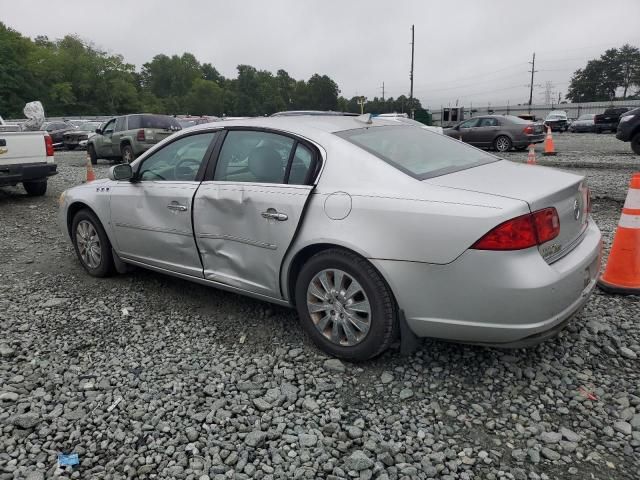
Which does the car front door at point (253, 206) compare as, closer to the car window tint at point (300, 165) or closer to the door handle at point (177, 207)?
the car window tint at point (300, 165)

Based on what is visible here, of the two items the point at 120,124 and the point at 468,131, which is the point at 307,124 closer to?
the point at 120,124

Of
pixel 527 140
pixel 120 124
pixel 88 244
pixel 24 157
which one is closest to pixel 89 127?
pixel 120 124

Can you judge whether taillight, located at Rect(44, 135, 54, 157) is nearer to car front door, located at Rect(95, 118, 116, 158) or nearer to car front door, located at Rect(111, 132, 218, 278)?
car front door, located at Rect(111, 132, 218, 278)

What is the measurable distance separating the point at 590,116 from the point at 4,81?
65.2 m

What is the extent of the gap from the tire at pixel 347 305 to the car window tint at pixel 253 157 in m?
0.69

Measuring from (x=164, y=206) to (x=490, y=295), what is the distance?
2618mm

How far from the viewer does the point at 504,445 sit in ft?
8.10

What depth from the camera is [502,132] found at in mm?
17531

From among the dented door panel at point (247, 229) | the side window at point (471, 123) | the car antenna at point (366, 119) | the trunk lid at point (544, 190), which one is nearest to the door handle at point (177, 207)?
the dented door panel at point (247, 229)

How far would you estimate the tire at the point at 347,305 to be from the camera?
295 centimetres

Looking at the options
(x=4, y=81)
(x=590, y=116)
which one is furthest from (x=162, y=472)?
(x=4, y=81)

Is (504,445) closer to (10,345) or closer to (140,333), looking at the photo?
(140,333)

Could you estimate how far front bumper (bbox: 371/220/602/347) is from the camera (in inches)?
103

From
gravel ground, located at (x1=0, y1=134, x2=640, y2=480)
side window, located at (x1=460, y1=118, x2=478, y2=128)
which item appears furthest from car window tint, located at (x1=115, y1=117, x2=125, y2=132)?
gravel ground, located at (x1=0, y1=134, x2=640, y2=480)
